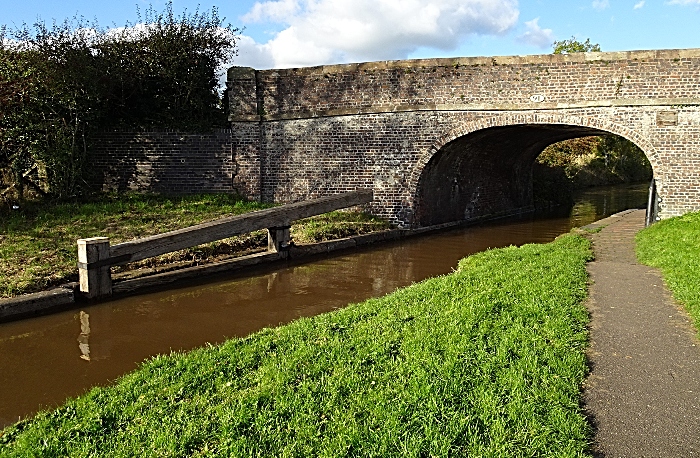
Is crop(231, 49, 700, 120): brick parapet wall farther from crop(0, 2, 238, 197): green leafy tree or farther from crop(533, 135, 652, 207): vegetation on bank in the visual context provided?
crop(533, 135, 652, 207): vegetation on bank

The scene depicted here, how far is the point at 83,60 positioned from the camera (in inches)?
523

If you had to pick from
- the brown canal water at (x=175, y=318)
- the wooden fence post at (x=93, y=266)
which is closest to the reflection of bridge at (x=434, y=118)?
the brown canal water at (x=175, y=318)

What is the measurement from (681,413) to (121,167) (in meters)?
13.9

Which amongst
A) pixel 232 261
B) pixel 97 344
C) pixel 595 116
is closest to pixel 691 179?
pixel 595 116

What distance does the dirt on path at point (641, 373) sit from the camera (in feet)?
11.1

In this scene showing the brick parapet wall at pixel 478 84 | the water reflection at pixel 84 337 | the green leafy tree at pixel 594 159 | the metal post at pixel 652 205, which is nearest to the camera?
the water reflection at pixel 84 337

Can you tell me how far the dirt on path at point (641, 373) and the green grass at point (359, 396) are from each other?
15 cm

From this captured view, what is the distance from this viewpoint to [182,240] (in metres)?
9.23

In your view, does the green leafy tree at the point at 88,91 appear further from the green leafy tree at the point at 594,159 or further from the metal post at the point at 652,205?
the green leafy tree at the point at 594,159

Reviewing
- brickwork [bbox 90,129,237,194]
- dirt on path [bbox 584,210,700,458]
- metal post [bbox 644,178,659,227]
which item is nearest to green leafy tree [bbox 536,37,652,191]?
metal post [bbox 644,178,659,227]

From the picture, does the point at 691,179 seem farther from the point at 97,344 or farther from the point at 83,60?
the point at 83,60

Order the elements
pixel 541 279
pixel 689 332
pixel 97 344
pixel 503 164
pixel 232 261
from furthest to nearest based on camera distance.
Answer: pixel 503 164 → pixel 232 261 → pixel 541 279 → pixel 97 344 → pixel 689 332

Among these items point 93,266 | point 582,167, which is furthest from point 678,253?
point 582,167

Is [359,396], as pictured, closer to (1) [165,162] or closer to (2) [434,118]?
(2) [434,118]
